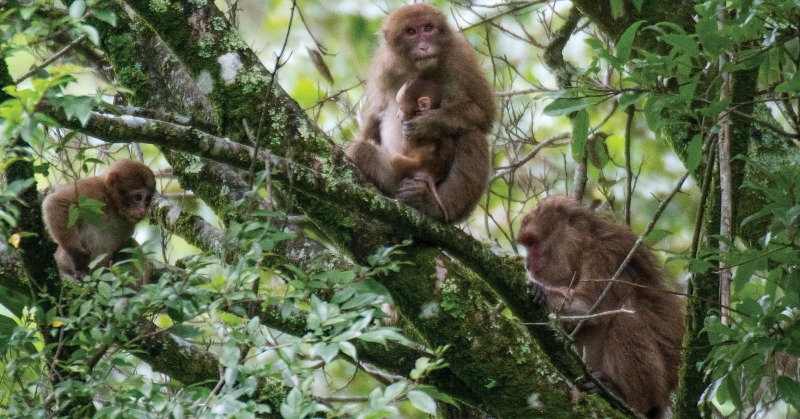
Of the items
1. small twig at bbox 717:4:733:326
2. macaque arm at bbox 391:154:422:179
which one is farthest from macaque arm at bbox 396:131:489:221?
small twig at bbox 717:4:733:326

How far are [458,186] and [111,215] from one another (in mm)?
2649

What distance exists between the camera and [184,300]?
3814 millimetres

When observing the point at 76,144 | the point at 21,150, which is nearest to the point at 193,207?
the point at 76,144

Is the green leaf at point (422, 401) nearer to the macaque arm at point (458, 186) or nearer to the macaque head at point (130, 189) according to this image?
the macaque arm at point (458, 186)

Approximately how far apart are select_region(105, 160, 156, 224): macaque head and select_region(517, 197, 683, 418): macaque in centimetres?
288

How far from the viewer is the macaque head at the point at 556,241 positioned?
748 cm

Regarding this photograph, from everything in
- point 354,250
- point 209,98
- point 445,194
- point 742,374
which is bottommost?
point 742,374

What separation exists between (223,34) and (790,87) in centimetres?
310

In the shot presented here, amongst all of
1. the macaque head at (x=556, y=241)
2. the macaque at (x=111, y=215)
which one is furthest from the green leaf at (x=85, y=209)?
the macaque head at (x=556, y=241)

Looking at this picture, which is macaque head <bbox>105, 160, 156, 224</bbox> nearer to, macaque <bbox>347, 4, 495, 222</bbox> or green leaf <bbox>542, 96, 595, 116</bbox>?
macaque <bbox>347, 4, 495, 222</bbox>

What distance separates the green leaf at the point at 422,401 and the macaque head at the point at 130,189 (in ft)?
14.5

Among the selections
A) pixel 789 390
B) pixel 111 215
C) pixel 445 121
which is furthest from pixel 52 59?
pixel 789 390

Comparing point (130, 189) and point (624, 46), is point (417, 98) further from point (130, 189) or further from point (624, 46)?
point (624, 46)

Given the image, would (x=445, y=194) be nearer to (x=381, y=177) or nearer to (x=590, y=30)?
(x=381, y=177)
